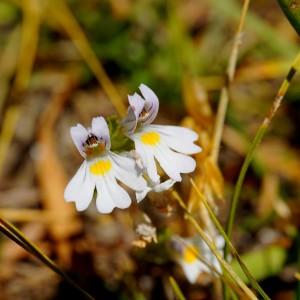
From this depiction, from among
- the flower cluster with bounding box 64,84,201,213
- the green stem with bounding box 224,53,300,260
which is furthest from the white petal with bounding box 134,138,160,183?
the green stem with bounding box 224,53,300,260

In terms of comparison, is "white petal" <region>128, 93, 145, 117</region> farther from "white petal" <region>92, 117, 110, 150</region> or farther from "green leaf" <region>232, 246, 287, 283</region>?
"green leaf" <region>232, 246, 287, 283</region>

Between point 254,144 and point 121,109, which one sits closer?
point 254,144

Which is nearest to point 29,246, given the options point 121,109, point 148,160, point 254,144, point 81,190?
point 81,190

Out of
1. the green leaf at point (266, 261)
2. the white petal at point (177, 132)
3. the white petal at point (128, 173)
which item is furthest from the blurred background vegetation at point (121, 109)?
the white petal at point (128, 173)

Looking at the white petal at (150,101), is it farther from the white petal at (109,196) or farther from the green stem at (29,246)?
the green stem at (29,246)

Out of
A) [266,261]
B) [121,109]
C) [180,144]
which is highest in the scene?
[121,109]

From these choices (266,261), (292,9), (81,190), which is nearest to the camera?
(81,190)

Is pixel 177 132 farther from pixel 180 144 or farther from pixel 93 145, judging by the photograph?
pixel 93 145

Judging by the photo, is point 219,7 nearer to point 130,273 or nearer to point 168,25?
point 168,25
